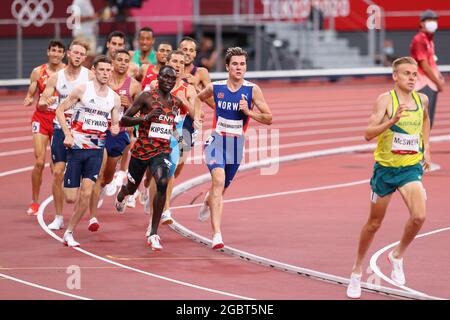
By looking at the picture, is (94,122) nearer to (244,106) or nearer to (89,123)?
(89,123)

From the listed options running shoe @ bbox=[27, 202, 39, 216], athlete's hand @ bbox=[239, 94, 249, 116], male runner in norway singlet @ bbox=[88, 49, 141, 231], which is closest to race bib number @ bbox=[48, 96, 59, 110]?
male runner in norway singlet @ bbox=[88, 49, 141, 231]

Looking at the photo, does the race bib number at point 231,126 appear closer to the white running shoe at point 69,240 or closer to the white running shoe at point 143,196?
the white running shoe at point 69,240

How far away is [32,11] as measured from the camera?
3042 cm

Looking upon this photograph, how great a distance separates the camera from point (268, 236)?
12.9 metres

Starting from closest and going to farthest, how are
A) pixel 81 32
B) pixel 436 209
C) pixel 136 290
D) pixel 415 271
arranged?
1. pixel 136 290
2. pixel 415 271
3. pixel 436 209
4. pixel 81 32

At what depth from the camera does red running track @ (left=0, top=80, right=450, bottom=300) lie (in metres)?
10.2

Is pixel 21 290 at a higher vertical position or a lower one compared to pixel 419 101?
lower

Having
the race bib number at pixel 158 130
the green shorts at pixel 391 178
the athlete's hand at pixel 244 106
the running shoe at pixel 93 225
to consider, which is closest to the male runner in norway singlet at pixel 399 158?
the green shorts at pixel 391 178

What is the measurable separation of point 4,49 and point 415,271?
20.8 meters

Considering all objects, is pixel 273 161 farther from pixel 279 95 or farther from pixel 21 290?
pixel 279 95

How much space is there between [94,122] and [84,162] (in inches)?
17.5

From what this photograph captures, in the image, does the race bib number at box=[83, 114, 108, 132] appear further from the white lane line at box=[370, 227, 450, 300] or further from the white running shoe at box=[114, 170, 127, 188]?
the white lane line at box=[370, 227, 450, 300]

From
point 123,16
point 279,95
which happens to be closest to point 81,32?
point 123,16

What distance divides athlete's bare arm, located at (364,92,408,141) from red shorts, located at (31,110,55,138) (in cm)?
533
